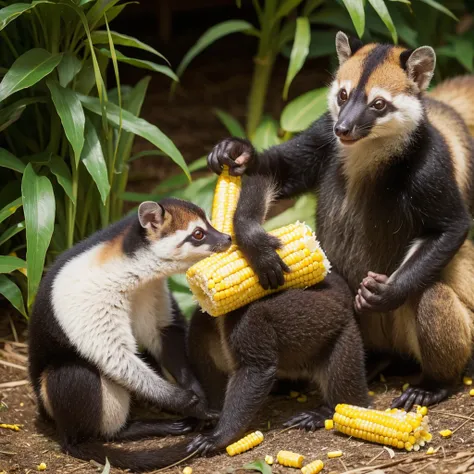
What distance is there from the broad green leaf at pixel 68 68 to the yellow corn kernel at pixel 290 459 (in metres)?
2.66

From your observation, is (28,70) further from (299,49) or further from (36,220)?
(299,49)

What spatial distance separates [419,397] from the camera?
16.3ft

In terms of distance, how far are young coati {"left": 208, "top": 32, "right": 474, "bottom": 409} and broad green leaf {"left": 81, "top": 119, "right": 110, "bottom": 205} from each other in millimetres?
701

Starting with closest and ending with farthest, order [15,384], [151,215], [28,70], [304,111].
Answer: [151,215], [28,70], [15,384], [304,111]

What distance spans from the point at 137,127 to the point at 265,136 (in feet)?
5.52

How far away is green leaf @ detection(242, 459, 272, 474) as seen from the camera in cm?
420

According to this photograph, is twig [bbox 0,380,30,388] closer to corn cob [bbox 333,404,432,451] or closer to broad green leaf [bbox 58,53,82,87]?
broad green leaf [bbox 58,53,82,87]

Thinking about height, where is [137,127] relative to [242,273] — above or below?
above

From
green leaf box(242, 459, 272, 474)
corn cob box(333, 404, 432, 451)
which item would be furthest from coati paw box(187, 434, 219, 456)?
corn cob box(333, 404, 432, 451)

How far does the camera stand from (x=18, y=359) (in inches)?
227

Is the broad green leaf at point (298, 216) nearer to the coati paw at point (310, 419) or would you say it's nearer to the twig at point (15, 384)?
the coati paw at point (310, 419)

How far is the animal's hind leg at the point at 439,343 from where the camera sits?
484 cm

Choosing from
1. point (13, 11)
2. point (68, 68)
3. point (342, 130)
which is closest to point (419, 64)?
point (342, 130)

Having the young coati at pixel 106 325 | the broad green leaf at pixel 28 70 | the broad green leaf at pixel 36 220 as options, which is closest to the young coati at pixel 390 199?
the young coati at pixel 106 325
